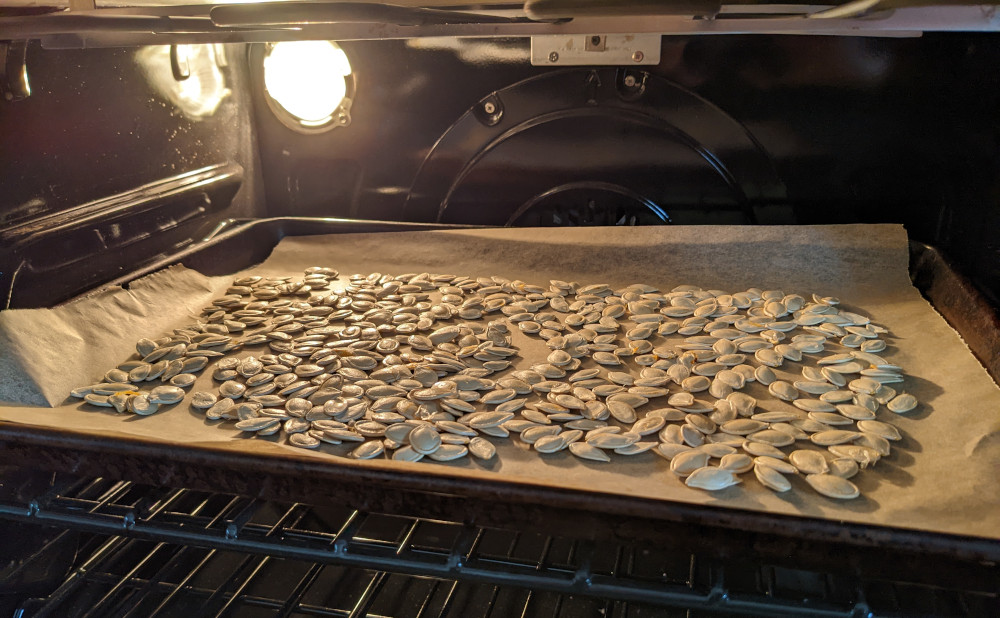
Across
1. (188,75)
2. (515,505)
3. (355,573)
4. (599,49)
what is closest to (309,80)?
(188,75)

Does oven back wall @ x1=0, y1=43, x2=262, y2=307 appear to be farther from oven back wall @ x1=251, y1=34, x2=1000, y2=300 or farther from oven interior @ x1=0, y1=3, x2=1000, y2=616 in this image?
oven back wall @ x1=251, y1=34, x2=1000, y2=300

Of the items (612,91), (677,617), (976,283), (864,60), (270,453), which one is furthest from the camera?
(612,91)

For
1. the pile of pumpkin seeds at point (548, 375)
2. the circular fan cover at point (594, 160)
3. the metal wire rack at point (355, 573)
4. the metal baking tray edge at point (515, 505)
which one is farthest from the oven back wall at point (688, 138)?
the metal wire rack at point (355, 573)

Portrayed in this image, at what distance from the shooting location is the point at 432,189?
1743 millimetres

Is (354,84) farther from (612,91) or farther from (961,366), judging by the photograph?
(961,366)

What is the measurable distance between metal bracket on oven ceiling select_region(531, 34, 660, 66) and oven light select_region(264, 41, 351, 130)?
1.66 ft

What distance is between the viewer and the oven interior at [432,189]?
1.00m

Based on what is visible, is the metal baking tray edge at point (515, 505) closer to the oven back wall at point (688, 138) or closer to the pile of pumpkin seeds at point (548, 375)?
the pile of pumpkin seeds at point (548, 375)

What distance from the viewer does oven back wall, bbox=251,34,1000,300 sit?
1.41 m

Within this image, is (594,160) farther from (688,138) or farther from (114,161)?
(114,161)

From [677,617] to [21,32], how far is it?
1343mm

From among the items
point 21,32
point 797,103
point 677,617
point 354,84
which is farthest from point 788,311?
point 21,32

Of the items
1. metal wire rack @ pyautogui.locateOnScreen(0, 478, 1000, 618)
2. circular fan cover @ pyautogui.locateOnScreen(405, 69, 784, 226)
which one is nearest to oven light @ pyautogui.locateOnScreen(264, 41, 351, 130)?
circular fan cover @ pyautogui.locateOnScreen(405, 69, 784, 226)

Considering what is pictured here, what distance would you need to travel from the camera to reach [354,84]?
5.57 ft
